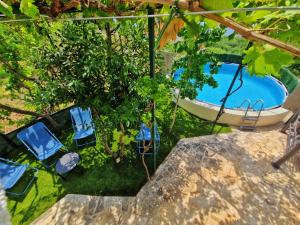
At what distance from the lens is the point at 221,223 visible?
490 centimetres

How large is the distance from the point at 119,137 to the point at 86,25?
2889 millimetres

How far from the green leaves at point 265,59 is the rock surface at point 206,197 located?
4.47m

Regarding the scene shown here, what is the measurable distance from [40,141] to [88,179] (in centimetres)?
209

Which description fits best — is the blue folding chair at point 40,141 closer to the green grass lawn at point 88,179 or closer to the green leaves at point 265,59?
the green grass lawn at point 88,179

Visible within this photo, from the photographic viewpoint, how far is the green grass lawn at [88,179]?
585cm

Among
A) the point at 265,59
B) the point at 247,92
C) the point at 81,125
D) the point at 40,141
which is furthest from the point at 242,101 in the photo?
the point at 265,59

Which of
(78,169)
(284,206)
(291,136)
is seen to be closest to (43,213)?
(78,169)

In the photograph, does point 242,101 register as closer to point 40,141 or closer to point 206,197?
point 206,197

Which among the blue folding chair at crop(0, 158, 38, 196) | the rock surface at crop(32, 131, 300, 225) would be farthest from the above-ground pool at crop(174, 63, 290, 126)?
the blue folding chair at crop(0, 158, 38, 196)

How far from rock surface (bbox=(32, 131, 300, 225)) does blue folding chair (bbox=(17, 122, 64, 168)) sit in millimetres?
1827

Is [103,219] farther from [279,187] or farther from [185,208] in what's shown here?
[279,187]

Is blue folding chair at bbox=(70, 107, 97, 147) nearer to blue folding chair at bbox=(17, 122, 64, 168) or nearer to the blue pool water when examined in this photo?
blue folding chair at bbox=(17, 122, 64, 168)

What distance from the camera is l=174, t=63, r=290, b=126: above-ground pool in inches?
332

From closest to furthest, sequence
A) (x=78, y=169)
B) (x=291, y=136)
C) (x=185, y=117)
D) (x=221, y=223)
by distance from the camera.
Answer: (x=221, y=223) → (x=291, y=136) → (x=78, y=169) → (x=185, y=117)
